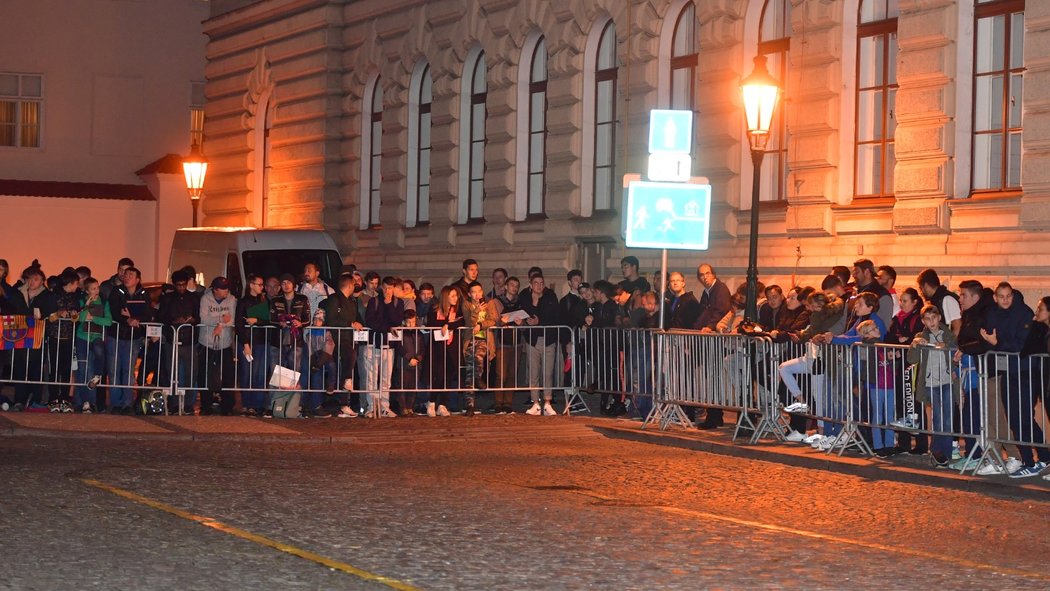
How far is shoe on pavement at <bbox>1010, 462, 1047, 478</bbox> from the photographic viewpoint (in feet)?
51.9

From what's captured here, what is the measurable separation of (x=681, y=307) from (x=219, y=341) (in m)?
5.67

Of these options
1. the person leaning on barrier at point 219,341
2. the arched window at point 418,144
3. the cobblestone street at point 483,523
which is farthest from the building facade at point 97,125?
the cobblestone street at point 483,523

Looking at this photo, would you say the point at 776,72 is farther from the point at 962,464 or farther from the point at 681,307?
the point at 962,464

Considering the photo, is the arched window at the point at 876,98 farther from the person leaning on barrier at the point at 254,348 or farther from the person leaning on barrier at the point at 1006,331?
the person leaning on barrier at the point at 254,348

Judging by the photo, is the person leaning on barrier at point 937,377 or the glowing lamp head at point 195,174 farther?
the glowing lamp head at point 195,174

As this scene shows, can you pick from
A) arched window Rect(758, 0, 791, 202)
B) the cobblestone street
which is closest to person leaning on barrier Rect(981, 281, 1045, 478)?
the cobblestone street

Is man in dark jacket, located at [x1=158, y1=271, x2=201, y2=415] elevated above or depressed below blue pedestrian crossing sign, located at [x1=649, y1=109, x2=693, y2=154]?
below

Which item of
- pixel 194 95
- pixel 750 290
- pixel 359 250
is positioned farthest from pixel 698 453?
pixel 194 95

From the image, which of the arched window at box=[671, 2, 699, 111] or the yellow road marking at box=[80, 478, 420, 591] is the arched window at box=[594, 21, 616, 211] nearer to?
the arched window at box=[671, 2, 699, 111]

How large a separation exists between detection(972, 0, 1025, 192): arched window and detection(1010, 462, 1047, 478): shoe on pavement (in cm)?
570

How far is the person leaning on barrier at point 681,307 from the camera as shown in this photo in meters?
21.5

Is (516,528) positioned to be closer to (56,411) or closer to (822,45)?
(56,411)

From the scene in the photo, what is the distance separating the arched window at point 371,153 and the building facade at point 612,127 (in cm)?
6

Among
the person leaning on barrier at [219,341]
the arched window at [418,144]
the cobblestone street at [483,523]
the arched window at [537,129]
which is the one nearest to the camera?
the cobblestone street at [483,523]
